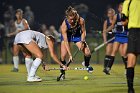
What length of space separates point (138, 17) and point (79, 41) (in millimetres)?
3737

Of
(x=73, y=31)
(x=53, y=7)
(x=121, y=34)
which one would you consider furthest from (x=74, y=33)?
(x=53, y=7)

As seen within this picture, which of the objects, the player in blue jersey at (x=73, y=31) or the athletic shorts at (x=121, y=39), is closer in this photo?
the player in blue jersey at (x=73, y=31)

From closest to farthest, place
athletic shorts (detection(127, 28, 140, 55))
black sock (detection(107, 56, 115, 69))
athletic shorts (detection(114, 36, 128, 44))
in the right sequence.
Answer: athletic shorts (detection(127, 28, 140, 55)) → athletic shorts (detection(114, 36, 128, 44)) → black sock (detection(107, 56, 115, 69))

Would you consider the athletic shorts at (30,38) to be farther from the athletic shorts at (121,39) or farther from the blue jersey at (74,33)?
the athletic shorts at (121,39)

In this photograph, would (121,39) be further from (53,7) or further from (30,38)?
(53,7)

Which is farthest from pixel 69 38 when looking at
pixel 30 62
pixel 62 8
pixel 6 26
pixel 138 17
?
pixel 62 8

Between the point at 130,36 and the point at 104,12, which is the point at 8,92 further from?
the point at 104,12

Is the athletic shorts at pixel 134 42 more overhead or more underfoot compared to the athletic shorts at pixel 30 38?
more underfoot

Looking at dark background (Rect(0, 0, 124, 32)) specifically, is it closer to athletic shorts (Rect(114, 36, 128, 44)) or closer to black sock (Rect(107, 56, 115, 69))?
black sock (Rect(107, 56, 115, 69))

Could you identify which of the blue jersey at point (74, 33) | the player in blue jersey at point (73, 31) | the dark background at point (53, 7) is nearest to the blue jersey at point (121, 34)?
the player in blue jersey at point (73, 31)

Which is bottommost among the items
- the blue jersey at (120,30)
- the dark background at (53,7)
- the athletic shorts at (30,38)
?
A: the athletic shorts at (30,38)

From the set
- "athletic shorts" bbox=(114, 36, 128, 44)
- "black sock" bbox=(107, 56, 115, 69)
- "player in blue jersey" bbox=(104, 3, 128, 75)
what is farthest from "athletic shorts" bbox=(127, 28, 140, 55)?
"black sock" bbox=(107, 56, 115, 69)

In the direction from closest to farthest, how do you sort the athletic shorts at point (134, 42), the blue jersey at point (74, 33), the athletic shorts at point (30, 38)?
the athletic shorts at point (134, 42) → the athletic shorts at point (30, 38) → the blue jersey at point (74, 33)

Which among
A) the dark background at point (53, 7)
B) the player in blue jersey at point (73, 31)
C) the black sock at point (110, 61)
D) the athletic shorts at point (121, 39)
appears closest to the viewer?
the player in blue jersey at point (73, 31)
